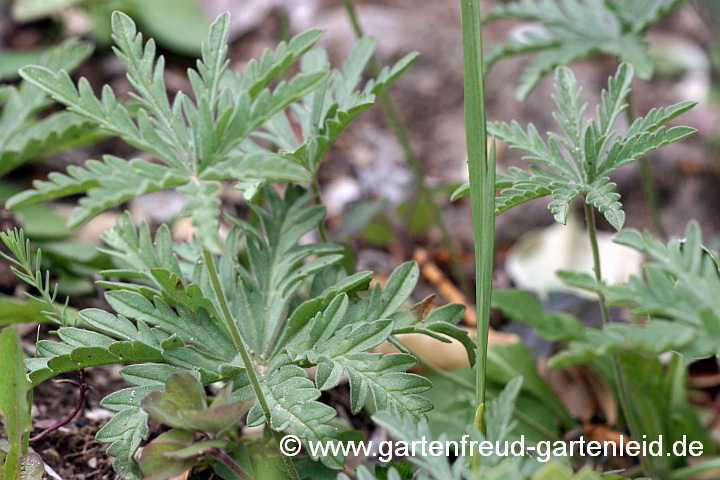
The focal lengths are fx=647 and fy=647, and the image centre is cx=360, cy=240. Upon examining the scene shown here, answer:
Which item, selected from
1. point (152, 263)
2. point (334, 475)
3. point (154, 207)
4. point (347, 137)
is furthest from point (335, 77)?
point (347, 137)

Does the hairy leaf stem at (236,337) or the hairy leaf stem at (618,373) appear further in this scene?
the hairy leaf stem at (618,373)

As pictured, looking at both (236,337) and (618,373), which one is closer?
(236,337)

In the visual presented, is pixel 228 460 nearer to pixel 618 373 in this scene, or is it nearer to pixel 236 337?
pixel 236 337

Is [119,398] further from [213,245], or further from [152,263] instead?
[213,245]

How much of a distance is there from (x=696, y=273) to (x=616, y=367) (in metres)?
0.51

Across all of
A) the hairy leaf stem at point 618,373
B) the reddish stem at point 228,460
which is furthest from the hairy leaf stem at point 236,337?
the hairy leaf stem at point 618,373

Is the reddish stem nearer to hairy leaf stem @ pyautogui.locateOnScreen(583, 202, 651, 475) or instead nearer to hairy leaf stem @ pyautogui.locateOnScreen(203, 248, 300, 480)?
hairy leaf stem @ pyautogui.locateOnScreen(203, 248, 300, 480)

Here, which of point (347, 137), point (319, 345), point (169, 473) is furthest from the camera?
point (347, 137)

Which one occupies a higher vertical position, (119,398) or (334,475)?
(119,398)

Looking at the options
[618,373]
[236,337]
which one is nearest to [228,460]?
[236,337]

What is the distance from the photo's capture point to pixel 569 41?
1.53 m

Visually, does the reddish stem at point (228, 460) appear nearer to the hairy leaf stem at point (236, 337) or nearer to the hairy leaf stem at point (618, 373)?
the hairy leaf stem at point (236, 337)

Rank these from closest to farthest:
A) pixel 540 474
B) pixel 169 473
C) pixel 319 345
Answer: pixel 540 474, pixel 169 473, pixel 319 345

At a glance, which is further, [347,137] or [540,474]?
[347,137]
